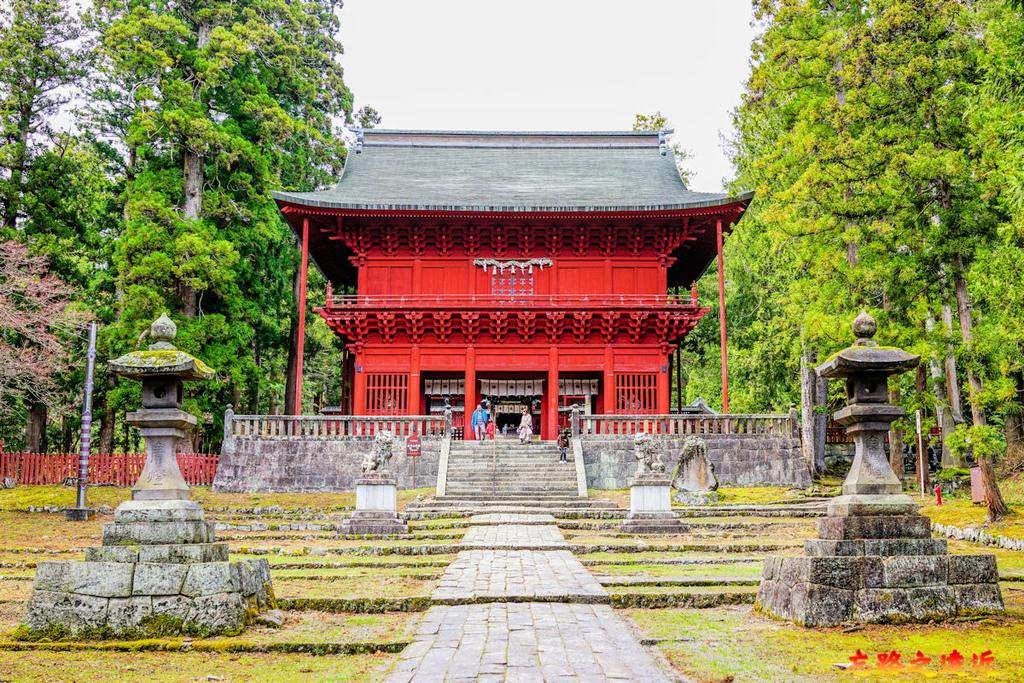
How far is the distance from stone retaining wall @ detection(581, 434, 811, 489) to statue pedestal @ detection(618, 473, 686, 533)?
6.30m

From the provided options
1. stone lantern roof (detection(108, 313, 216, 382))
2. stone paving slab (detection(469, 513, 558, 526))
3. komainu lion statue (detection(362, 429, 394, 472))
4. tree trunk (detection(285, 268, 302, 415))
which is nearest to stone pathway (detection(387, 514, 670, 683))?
stone lantern roof (detection(108, 313, 216, 382))

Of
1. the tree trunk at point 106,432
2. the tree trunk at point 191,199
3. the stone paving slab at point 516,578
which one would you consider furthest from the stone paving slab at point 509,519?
the tree trunk at point 106,432

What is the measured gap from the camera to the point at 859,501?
283 inches

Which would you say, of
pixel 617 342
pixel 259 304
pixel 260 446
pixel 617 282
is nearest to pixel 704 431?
pixel 617 342

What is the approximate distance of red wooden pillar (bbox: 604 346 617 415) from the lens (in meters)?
24.3

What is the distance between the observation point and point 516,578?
847cm

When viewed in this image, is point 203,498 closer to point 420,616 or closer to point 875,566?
point 420,616

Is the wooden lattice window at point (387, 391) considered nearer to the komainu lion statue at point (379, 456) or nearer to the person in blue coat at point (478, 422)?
the person in blue coat at point (478, 422)

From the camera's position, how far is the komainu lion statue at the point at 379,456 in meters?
13.7

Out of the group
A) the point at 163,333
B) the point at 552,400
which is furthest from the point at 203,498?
the point at 163,333

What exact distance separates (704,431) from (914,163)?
8.45 metres

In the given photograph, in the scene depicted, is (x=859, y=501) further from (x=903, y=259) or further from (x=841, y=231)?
(x=841, y=231)

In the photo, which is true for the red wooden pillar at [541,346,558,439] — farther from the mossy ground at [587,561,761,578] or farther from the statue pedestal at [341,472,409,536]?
the mossy ground at [587,561,761,578]

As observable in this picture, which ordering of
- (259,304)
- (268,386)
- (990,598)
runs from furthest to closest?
A: (268,386) < (259,304) < (990,598)
